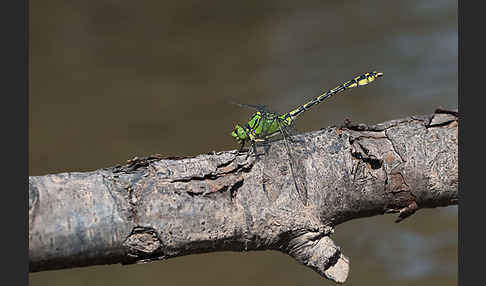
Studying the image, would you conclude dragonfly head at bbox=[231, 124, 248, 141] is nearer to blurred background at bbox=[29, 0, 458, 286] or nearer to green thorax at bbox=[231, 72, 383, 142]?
green thorax at bbox=[231, 72, 383, 142]

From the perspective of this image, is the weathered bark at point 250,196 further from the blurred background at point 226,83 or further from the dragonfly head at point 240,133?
the blurred background at point 226,83

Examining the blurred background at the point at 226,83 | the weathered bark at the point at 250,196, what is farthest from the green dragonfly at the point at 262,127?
the blurred background at the point at 226,83

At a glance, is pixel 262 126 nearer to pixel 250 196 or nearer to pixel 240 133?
pixel 240 133

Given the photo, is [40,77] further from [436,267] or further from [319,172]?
[319,172]

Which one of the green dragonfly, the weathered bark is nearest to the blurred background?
the green dragonfly

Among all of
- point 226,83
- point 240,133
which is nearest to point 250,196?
point 240,133

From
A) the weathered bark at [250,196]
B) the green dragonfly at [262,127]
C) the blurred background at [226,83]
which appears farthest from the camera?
the blurred background at [226,83]
